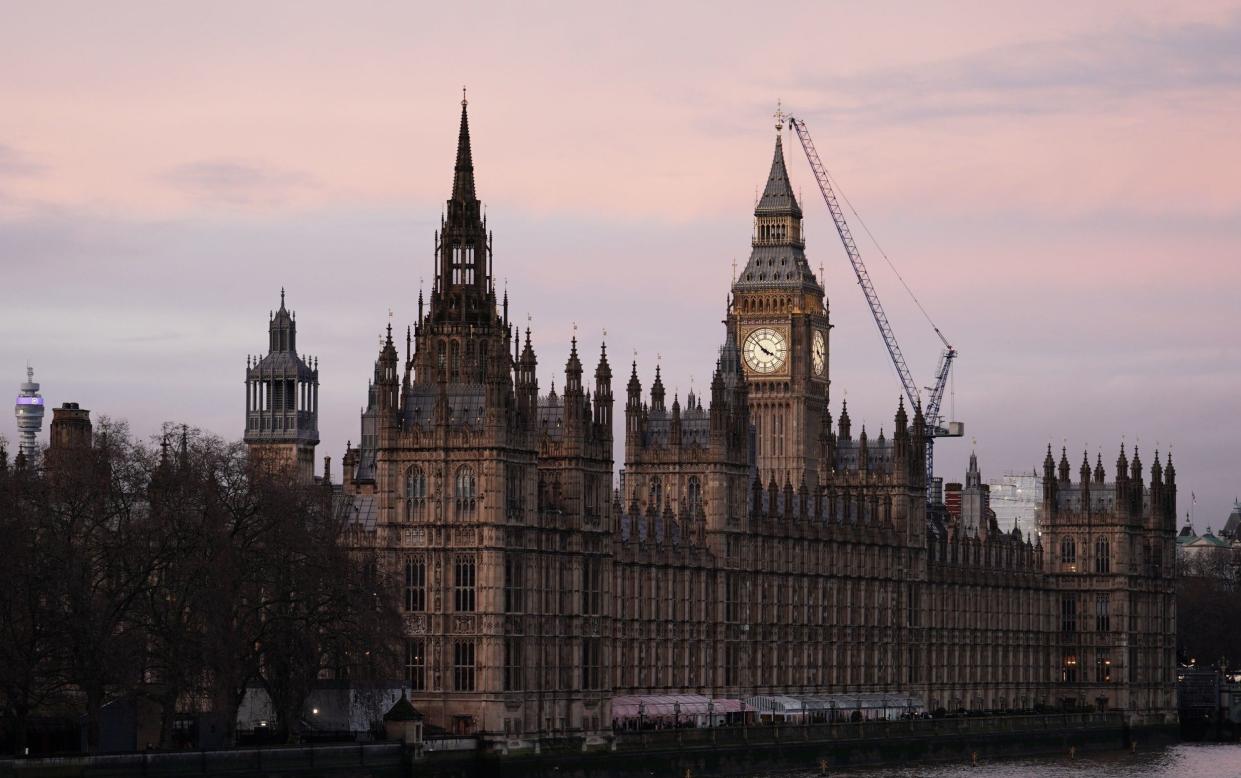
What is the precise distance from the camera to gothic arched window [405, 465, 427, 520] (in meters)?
147

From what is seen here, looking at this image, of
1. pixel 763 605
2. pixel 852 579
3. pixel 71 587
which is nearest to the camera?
pixel 71 587

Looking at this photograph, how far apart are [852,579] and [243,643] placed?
231 feet

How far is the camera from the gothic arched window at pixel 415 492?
147 m

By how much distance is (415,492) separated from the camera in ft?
481

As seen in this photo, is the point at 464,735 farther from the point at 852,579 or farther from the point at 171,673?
the point at 852,579

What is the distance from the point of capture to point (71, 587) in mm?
128125

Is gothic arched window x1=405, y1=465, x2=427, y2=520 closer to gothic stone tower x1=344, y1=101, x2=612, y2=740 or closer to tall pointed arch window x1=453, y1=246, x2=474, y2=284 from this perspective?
gothic stone tower x1=344, y1=101, x2=612, y2=740

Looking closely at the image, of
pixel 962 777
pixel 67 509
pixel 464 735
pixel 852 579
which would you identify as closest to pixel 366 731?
pixel 464 735

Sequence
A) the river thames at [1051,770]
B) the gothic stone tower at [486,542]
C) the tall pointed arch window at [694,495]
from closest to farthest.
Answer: the gothic stone tower at [486,542] < the river thames at [1051,770] < the tall pointed arch window at [694,495]

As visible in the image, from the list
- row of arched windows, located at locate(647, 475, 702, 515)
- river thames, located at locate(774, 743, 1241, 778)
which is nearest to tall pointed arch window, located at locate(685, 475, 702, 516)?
row of arched windows, located at locate(647, 475, 702, 515)

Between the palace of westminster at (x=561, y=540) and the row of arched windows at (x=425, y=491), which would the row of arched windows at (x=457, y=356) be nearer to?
the palace of westminster at (x=561, y=540)

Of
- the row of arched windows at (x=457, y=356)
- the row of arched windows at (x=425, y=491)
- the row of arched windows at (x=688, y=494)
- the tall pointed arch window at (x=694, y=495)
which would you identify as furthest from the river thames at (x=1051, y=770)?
the row of arched windows at (x=457, y=356)

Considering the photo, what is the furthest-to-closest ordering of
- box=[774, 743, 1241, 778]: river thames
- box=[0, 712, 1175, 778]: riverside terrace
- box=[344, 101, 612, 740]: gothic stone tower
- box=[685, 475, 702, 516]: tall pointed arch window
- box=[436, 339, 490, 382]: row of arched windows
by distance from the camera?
box=[436, 339, 490, 382]: row of arched windows → box=[685, 475, 702, 516]: tall pointed arch window → box=[774, 743, 1241, 778]: river thames → box=[344, 101, 612, 740]: gothic stone tower → box=[0, 712, 1175, 778]: riverside terrace

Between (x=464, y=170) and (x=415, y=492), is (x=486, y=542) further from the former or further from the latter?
(x=464, y=170)
